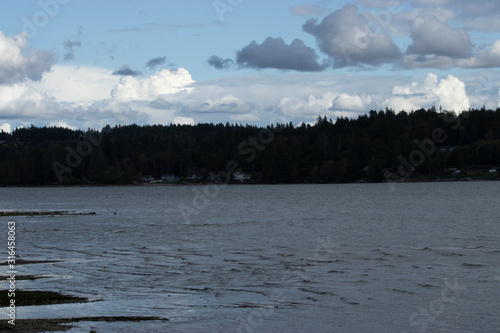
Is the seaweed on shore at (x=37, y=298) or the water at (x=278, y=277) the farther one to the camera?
the seaweed on shore at (x=37, y=298)

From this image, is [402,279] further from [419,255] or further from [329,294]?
[419,255]

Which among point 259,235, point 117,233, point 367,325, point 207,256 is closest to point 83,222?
point 117,233

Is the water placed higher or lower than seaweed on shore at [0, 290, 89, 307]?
lower

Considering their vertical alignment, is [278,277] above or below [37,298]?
below

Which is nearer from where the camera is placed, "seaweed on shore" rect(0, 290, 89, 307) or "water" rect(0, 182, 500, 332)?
"water" rect(0, 182, 500, 332)

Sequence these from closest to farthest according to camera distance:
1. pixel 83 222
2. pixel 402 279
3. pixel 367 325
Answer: pixel 367 325 → pixel 402 279 → pixel 83 222

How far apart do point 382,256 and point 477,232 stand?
18498 mm

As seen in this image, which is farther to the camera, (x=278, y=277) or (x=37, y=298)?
(x=278, y=277)

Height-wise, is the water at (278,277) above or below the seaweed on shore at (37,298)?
below

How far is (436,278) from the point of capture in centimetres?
3020

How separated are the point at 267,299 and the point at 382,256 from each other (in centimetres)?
1468

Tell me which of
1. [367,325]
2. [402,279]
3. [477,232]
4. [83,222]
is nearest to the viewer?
[367,325]

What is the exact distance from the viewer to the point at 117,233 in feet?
190

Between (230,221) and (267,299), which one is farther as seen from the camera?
(230,221)
